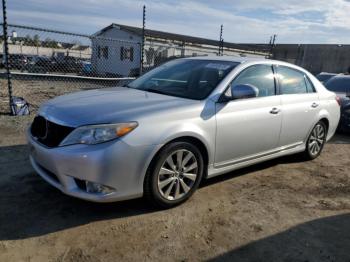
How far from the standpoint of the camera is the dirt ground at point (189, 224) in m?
3.06

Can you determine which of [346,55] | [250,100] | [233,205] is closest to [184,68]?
[250,100]

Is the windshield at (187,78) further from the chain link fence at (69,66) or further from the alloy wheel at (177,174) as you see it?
the chain link fence at (69,66)

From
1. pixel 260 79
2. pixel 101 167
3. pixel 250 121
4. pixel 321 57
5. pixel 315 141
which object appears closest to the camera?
pixel 101 167

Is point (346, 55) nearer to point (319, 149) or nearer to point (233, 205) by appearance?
point (319, 149)

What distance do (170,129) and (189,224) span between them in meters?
0.94

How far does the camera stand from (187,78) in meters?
4.49

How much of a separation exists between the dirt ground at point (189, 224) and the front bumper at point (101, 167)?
1.08 ft

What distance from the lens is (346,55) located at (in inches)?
1187

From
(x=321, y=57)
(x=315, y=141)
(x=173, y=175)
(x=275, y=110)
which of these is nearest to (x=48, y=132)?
(x=173, y=175)

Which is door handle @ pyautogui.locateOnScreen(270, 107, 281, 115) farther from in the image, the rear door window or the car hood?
the car hood

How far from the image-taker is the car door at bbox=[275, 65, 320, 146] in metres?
5.04

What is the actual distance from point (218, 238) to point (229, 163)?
3.95 feet

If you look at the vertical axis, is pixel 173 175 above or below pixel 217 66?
below

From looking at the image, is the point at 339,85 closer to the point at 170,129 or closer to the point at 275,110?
the point at 275,110
